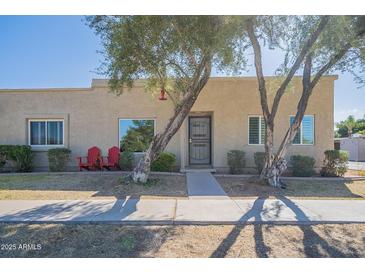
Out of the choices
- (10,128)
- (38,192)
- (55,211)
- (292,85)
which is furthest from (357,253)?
(10,128)

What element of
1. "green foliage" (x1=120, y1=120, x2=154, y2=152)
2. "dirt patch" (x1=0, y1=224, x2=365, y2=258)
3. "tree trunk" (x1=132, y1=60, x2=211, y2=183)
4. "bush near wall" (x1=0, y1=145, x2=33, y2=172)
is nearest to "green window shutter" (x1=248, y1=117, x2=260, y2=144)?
"tree trunk" (x1=132, y1=60, x2=211, y2=183)

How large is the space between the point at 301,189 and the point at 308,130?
4473mm

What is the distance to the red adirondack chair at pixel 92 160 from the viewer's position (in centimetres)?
1161

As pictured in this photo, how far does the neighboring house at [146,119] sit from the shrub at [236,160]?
1.63 ft

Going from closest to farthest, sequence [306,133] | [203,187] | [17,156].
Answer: [203,187]
[17,156]
[306,133]

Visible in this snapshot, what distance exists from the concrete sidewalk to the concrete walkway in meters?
0.58

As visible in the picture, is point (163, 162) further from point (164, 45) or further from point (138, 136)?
point (164, 45)

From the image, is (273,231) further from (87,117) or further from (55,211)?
(87,117)

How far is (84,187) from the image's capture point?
8.52 metres

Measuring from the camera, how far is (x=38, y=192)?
776 cm

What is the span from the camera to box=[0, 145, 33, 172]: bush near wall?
11.6m

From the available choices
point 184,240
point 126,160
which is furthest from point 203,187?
point 126,160

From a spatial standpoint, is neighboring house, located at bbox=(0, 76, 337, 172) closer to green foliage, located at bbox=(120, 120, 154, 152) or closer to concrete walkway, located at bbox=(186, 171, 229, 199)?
green foliage, located at bbox=(120, 120, 154, 152)

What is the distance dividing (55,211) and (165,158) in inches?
232
